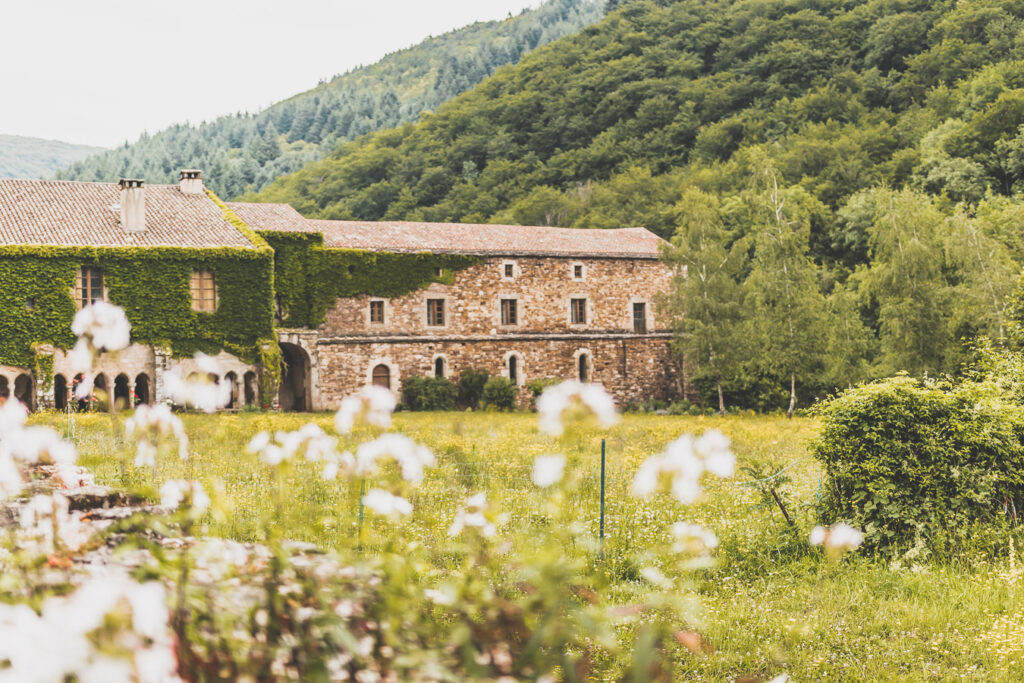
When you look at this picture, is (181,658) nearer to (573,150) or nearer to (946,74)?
→ (946,74)

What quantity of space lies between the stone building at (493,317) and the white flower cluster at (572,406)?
101 feet

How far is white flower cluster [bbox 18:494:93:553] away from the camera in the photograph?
3.05 metres

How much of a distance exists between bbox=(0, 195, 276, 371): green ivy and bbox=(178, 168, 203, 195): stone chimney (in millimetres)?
3226

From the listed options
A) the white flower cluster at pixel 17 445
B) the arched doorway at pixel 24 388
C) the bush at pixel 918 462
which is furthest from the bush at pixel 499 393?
the white flower cluster at pixel 17 445

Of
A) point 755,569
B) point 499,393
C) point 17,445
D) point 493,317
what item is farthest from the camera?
point 493,317

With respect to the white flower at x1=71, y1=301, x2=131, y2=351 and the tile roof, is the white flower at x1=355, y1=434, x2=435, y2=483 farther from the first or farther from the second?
the tile roof

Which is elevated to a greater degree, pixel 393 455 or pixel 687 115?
pixel 687 115

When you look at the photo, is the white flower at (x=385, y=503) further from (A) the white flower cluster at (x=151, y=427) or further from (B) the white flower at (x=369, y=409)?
(A) the white flower cluster at (x=151, y=427)

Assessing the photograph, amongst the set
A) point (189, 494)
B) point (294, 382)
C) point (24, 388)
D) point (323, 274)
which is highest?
point (323, 274)

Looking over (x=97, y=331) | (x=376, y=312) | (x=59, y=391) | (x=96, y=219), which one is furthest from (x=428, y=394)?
(x=97, y=331)

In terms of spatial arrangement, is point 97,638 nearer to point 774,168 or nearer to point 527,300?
point 527,300

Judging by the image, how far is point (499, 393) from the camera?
3462cm

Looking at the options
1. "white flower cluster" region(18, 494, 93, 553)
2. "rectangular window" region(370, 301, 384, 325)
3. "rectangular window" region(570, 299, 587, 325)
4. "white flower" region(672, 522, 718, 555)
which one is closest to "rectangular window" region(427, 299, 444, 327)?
"rectangular window" region(370, 301, 384, 325)

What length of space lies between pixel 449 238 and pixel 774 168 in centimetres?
1760
